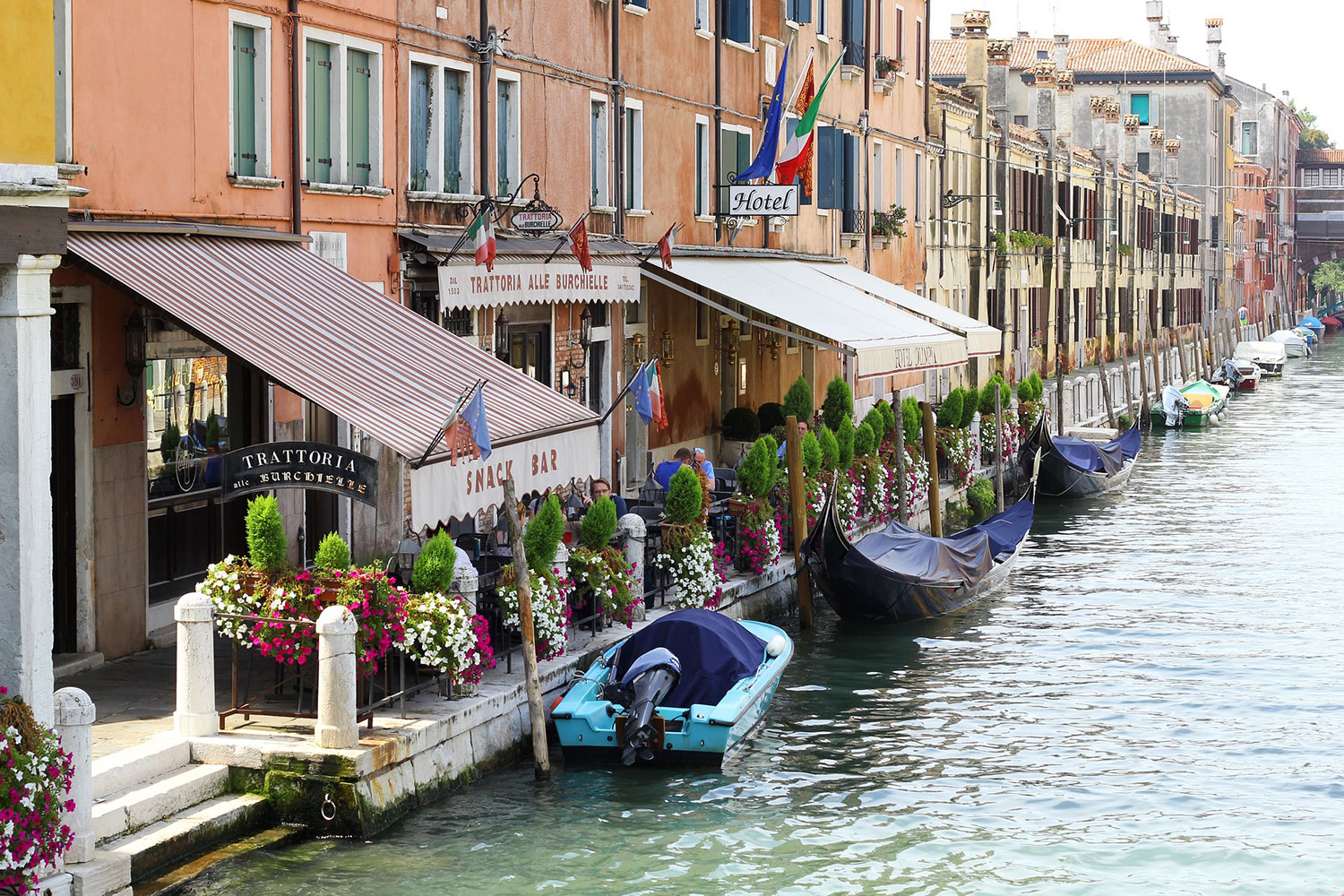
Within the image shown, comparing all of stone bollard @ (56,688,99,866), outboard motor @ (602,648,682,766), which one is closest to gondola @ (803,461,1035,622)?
outboard motor @ (602,648,682,766)

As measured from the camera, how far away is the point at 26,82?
7523 mm

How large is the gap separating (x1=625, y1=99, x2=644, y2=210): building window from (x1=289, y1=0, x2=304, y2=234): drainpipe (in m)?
7.14

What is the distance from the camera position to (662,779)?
464 inches

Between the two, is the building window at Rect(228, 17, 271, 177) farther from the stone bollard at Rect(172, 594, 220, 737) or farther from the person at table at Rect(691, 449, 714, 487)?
the person at table at Rect(691, 449, 714, 487)

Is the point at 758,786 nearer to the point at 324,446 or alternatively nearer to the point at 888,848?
the point at 888,848

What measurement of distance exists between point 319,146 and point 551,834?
591 cm

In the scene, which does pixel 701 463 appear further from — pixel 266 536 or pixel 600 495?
pixel 266 536

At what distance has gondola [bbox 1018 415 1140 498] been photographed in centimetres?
2898

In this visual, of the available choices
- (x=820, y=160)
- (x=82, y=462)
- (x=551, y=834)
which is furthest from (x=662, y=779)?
(x=820, y=160)

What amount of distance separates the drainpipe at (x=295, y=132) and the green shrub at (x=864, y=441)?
8.76 metres

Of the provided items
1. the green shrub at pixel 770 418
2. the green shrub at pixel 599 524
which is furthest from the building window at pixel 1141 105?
the green shrub at pixel 599 524

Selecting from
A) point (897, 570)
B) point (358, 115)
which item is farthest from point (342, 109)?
point (897, 570)

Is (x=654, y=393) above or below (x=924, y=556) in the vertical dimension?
above

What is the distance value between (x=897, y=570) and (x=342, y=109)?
24.3 ft
